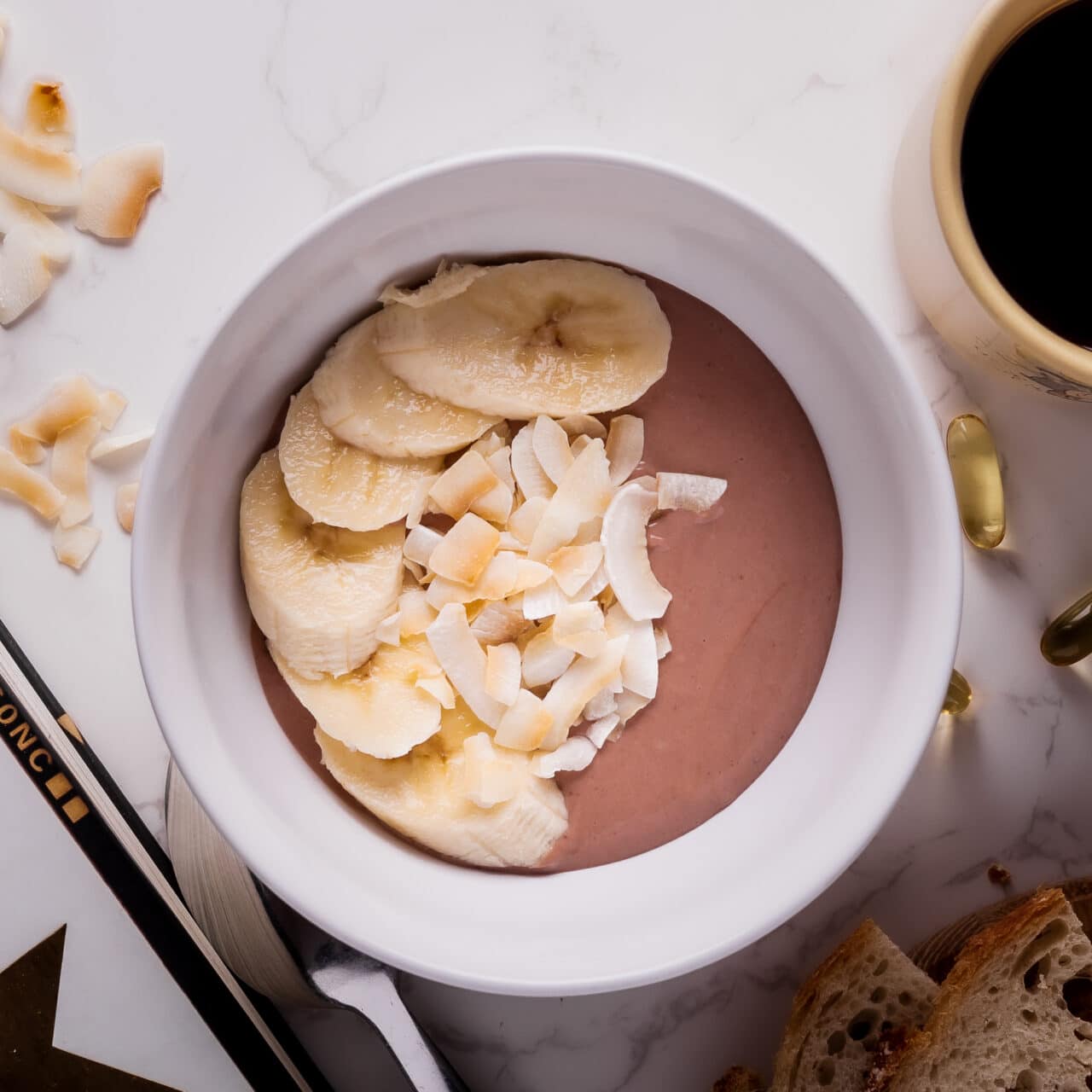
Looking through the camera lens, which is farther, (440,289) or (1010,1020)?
(1010,1020)

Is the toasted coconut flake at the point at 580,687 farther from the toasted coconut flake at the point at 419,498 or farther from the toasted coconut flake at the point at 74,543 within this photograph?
the toasted coconut flake at the point at 74,543

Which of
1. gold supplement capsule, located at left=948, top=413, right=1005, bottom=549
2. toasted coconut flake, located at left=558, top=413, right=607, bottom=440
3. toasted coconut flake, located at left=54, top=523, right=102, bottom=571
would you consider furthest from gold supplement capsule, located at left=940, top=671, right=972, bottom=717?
toasted coconut flake, located at left=54, top=523, right=102, bottom=571

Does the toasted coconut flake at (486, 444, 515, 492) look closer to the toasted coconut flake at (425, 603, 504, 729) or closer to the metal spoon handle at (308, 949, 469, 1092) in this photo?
the toasted coconut flake at (425, 603, 504, 729)

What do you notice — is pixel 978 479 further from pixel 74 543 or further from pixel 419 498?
pixel 74 543

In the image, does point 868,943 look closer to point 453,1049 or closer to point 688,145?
point 453,1049

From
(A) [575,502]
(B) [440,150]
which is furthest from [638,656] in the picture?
(B) [440,150]

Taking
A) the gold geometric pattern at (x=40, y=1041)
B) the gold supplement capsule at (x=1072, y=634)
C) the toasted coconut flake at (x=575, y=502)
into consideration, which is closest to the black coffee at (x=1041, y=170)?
the gold supplement capsule at (x=1072, y=634)

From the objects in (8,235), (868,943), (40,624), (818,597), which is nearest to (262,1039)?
(40,624)
